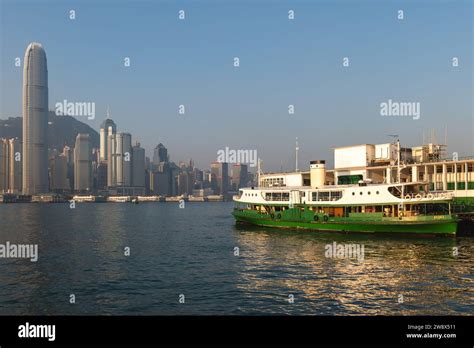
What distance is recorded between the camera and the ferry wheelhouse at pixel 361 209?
47.4 meters

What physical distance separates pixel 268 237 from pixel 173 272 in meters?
23.1

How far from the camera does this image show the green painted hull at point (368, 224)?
4641cm

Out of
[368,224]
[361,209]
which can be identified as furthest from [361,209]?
[368,224]

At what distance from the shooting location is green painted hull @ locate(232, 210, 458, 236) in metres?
46.4

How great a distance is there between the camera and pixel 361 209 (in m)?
52.1

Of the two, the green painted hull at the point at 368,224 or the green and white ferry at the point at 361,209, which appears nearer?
the green painted hull at the point at 368,224

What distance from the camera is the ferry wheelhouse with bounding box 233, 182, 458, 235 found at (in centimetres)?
4738

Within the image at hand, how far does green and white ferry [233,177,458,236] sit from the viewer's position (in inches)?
1864

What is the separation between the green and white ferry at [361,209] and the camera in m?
47.3

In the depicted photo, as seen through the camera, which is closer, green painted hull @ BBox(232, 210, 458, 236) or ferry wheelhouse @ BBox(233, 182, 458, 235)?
green painted hull @ BBox(232, 210, 458, 236)

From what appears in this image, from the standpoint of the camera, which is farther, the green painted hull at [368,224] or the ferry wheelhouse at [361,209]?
the ferry wheelhouse at [361,209]

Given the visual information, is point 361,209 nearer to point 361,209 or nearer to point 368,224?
point 361,209
